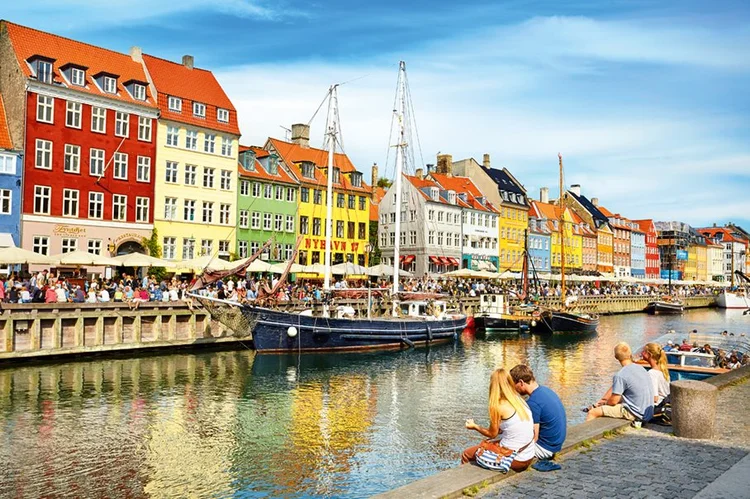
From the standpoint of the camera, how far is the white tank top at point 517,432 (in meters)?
9.70

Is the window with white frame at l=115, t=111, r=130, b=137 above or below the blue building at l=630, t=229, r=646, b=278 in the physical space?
above

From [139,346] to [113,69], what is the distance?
89.4 ft

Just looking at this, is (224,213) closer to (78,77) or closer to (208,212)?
(208,212)

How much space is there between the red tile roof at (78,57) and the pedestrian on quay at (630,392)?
44.0 meters

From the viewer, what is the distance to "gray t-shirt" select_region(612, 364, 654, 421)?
12961mm

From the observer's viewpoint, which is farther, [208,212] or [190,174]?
[208,212]

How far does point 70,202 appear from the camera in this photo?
4788 cm

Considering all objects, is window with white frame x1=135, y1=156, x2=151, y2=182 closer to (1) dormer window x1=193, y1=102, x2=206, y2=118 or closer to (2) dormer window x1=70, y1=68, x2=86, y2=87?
(1) dormer window x1=193, y1=102, x2=206, y2=118

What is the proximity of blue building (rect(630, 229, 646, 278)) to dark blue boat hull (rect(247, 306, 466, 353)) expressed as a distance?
10052 centimetres

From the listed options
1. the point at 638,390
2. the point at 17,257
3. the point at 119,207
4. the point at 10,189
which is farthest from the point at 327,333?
the point at 638,390

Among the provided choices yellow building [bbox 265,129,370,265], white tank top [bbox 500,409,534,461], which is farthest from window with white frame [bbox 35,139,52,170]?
white tank top [bbox 500,409,534,461]

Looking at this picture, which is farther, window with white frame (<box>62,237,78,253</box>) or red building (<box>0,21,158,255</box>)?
window with white frame (<box>62,237,78,253</box>)

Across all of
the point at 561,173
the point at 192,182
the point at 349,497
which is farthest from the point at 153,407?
the point at 561,173

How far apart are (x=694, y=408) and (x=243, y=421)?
13219 millimetres
